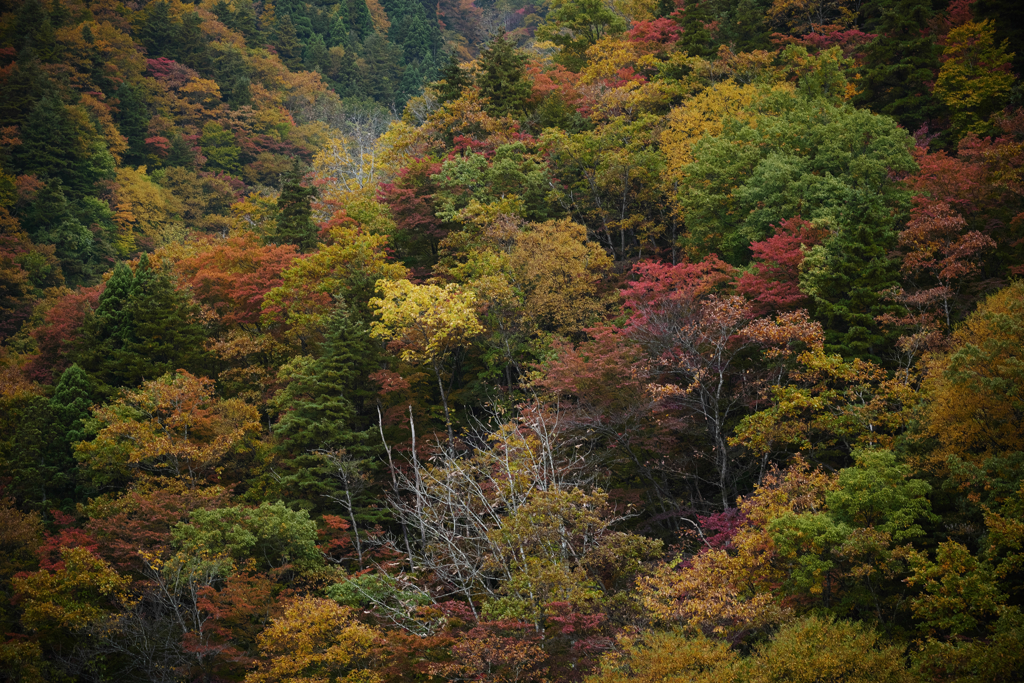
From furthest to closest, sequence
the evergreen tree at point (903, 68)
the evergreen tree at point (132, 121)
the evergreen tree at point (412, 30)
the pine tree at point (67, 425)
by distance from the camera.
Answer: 1. the evergreen tree at point (412, 30)
2. the evergreen tree at point (132, 121)
3. the evergreen tree at point (903, 68)
4. the pine tree at point (67, 425)

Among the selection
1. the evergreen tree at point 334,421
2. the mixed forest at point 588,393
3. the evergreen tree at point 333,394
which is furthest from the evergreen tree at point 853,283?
the evergreen tree at point 333,394

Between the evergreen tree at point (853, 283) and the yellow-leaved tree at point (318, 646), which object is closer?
the yellow-leaved tree at point (318, 646)

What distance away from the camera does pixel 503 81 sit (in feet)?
113

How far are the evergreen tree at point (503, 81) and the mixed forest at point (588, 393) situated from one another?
0.45ft

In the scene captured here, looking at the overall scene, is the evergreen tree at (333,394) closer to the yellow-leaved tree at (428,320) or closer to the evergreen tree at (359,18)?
the yellow-leaved tree at (428,320)

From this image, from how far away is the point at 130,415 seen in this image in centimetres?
2373

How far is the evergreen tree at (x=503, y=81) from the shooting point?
3444 cm

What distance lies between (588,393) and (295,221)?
22.6m

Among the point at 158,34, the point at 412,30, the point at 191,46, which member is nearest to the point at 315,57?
the point at 412,30

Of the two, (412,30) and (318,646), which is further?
(412,30)

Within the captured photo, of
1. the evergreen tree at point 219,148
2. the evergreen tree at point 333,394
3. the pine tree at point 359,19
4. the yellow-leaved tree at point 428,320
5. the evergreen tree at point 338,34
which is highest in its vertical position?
the pine tree at point 359,19

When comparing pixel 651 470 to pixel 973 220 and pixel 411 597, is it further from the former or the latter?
pixel 973 220

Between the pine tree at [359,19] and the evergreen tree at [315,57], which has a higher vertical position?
the pine tree at [359,19]

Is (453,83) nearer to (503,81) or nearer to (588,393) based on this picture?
(503,81)
